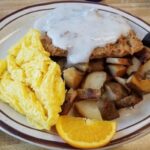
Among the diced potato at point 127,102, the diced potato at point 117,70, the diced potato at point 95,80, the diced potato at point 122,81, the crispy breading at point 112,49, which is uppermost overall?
the crispy breading at point 112,49

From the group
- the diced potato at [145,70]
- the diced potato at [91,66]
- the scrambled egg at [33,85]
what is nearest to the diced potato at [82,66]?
the diced potato at [91,66]

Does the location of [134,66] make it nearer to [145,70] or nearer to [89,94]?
[145,70]

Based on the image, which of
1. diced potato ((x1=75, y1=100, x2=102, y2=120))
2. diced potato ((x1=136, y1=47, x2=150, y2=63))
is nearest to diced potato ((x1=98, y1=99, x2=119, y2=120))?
diced potato ((x1=75, y1=100, x2=102, y2=120))

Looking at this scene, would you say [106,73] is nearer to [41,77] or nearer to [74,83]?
[74,83]

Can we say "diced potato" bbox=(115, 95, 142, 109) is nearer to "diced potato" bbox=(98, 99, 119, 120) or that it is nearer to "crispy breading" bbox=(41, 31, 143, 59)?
"diced potato" bbox=(98, 99, 119, 120)

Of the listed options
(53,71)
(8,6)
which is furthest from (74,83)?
(8,6)

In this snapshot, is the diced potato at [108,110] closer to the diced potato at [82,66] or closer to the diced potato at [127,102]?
the diced potato at [127,102]

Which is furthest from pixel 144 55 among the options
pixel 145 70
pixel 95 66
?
pixel 95 66
